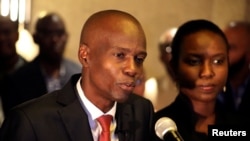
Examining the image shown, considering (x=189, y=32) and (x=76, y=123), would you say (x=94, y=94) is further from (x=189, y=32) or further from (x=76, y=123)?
(x=189, y=32)

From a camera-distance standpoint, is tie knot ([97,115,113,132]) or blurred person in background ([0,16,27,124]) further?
blurred person in background ([0,16,27,124])

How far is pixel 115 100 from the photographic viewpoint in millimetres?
1298

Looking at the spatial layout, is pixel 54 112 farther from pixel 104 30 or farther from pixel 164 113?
pixel 164 113

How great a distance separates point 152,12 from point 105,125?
919 mm

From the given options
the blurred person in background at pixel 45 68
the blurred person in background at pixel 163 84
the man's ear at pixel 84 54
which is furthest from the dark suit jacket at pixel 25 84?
the man's ear at pixel 84 54

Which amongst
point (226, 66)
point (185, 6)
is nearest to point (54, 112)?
point (226, 66)

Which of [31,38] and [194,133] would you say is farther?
[31,38]

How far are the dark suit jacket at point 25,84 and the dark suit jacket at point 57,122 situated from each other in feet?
1.87

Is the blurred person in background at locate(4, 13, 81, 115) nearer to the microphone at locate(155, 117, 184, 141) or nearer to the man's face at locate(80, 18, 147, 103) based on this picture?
the man's face at locate(80, 18, 147, 103)

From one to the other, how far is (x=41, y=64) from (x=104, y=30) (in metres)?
0.71

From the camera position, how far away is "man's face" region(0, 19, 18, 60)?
1915 mm

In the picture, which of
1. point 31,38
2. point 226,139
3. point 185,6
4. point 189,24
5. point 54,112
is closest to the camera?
point 54,112

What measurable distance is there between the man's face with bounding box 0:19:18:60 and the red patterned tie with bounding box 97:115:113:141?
722 millimetres

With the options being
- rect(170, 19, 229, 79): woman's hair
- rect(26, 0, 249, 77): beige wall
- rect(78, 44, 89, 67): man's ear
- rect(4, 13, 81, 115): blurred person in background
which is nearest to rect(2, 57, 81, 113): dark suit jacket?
rect(4, 13, 81, 115): blurred person in background
